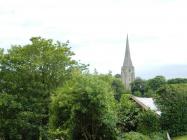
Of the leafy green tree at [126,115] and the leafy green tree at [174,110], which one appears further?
the leafy green tree at [174,110]

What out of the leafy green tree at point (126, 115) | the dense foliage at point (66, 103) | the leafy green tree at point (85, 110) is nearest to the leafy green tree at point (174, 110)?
the dense foliage at point (66, 103)

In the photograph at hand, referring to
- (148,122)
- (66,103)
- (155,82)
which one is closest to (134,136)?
(148,122)

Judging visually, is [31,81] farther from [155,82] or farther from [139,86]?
[139,86]

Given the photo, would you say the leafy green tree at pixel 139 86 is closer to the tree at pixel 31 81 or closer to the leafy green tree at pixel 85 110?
the tree at pixel 31 81

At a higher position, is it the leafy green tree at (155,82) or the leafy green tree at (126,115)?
the leafy green tree at (155,82)

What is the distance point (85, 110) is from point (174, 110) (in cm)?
1075

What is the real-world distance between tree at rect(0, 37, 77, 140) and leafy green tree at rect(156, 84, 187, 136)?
11579 mm

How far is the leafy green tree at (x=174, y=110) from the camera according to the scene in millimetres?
34250

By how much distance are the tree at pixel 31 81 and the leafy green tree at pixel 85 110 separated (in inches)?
525

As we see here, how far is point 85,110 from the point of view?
2566 cm

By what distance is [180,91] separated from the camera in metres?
34.7

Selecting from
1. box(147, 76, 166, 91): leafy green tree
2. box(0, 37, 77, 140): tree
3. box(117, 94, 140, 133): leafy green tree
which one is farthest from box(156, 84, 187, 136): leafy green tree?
box(147, 76, 166, 91): leafy green tree

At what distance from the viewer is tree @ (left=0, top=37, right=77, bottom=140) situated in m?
41.2

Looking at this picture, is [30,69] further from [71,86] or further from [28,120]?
[71,86]
